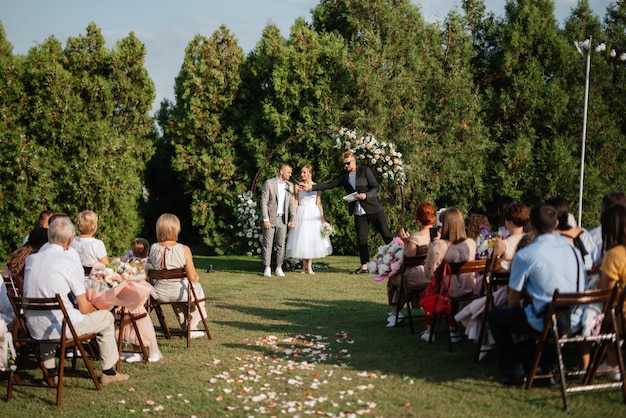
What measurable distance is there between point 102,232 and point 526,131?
1241 cm

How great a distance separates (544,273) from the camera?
222 inches

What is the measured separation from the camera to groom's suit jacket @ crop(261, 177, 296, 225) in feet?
45.1

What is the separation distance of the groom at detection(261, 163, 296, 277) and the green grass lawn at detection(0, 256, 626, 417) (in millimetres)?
4235

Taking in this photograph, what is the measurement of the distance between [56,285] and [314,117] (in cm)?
1200

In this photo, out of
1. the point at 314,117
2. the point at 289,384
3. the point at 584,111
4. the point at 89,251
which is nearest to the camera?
the point at 289,384

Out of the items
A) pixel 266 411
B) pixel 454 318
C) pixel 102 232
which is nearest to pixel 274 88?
pixel 102 232

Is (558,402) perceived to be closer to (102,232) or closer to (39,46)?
(102,232)

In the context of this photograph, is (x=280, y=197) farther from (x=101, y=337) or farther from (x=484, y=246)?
(x=101, y=337)

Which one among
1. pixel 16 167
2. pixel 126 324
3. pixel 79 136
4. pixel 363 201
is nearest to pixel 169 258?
pixel 126 324

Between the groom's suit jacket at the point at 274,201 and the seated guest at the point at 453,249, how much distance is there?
6.55 metres

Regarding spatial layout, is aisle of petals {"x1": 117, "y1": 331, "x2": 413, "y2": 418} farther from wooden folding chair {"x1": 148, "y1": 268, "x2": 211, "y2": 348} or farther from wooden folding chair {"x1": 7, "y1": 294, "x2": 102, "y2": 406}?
wooden folding chair {"x1": 148, "y1": 268, "x2": 211, "y2": 348}

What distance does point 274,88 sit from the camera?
17.3 meters

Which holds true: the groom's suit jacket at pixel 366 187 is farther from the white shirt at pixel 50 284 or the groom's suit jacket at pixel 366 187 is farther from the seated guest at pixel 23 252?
the white shirt at pixel 50 284

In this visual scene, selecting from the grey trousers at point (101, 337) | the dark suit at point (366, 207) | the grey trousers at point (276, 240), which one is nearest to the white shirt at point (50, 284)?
the grey trousers at point (101, 337)
